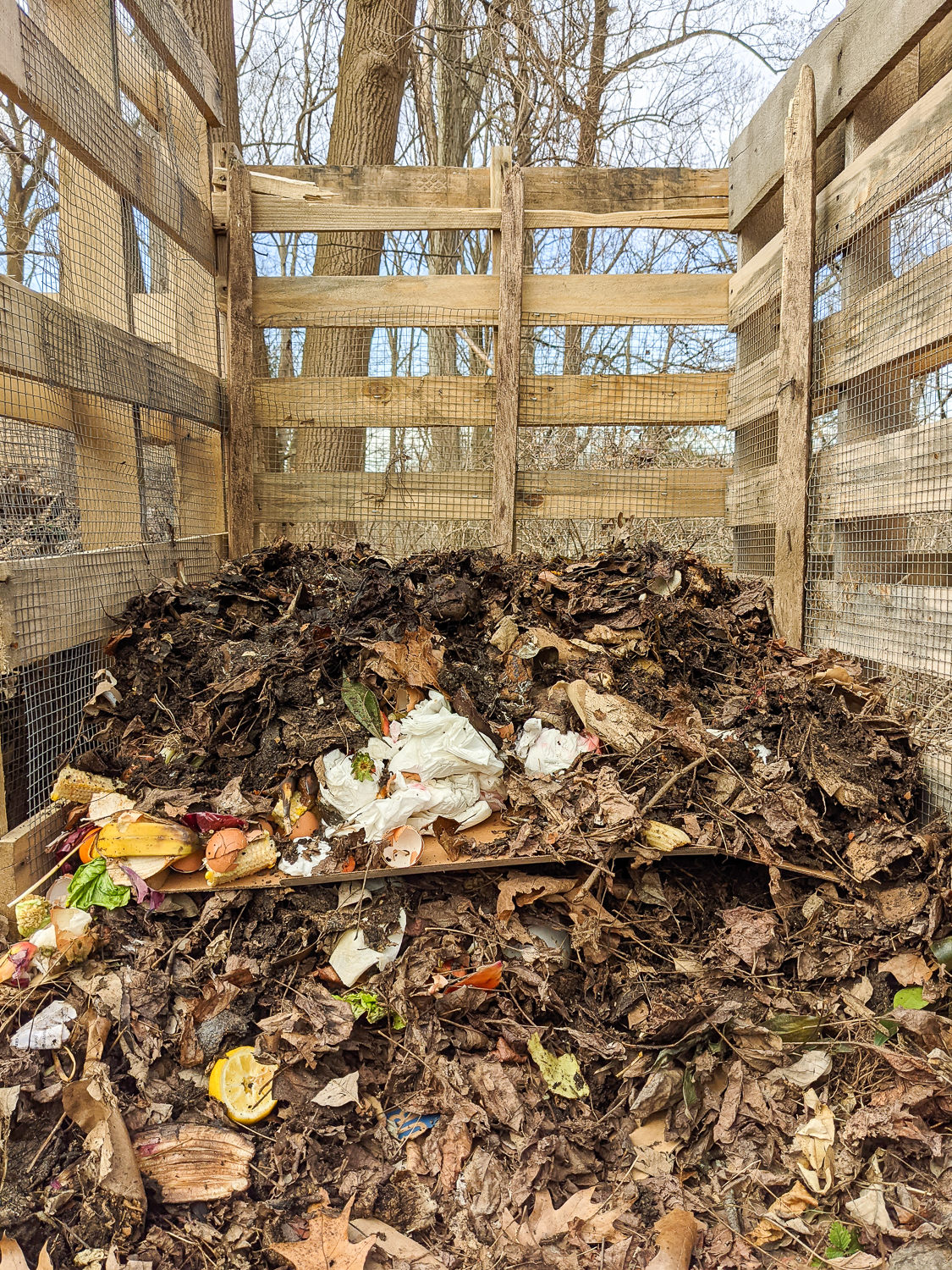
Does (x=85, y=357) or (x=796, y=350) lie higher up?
(x=796, y=350)

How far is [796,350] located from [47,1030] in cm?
430

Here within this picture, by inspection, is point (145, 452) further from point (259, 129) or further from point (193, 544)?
point (259, 129)

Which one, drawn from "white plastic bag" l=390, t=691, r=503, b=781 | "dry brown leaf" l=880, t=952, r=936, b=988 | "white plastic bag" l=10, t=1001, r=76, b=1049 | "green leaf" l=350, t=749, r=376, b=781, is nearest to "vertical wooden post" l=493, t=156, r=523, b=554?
"white plastic bag" l=390, t=691, r=503, b=781

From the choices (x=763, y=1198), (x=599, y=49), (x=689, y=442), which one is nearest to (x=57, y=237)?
(x=763, y=1198)

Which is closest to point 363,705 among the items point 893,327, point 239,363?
point 893,327

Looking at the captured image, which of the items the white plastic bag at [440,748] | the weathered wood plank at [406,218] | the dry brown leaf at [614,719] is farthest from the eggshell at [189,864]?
the weathered wood plank at [406,218]

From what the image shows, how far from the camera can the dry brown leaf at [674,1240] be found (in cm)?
187

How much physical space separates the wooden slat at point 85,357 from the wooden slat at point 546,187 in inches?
63.3

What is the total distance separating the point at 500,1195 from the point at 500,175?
5124mm

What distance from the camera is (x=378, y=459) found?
29.9 feet

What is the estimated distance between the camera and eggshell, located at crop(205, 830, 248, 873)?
2.42m

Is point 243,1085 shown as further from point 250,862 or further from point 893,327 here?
point 893,327

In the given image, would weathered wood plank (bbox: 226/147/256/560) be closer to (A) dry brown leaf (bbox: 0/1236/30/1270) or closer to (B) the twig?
(B) the twig

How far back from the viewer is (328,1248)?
73.9 inches
